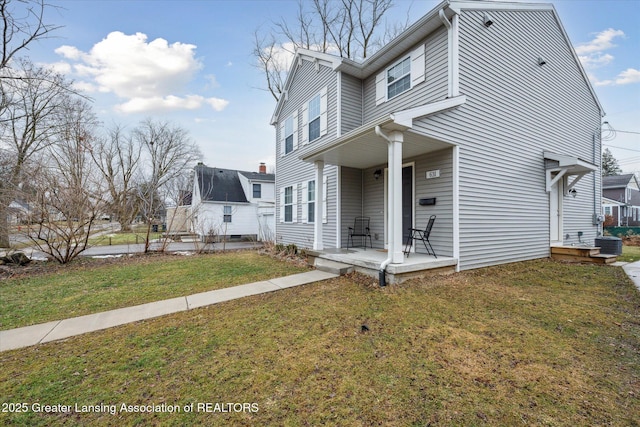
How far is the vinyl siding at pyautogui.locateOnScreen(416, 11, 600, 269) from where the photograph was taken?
20.3 ft

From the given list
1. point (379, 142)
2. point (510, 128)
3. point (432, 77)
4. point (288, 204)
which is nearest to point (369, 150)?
point (379, 142)

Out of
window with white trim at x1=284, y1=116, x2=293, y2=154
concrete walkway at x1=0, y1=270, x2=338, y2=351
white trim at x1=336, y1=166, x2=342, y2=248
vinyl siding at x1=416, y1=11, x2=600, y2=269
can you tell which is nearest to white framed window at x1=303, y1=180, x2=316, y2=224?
white trim at x1=336, y1=166, x2=342, y2=248

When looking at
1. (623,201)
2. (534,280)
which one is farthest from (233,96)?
(623,201)

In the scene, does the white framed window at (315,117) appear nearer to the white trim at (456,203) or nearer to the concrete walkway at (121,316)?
the white trim at (456,203)

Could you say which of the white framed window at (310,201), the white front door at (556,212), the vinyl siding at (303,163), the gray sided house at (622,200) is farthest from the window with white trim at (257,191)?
the gray sided house at (622,200)

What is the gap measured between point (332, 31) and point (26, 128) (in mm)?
16574

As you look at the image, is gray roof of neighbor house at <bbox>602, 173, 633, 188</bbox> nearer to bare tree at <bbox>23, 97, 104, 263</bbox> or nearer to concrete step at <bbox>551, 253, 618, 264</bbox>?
concrete step at <bbox>551, 253, 618, 264</bbox>

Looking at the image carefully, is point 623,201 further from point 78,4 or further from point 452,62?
point 78,4

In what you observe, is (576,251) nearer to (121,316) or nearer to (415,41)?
(415,41)

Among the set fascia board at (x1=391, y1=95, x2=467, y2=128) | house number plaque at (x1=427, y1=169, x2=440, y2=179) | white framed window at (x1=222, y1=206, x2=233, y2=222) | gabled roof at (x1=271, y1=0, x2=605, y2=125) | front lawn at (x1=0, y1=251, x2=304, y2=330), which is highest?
gabled roof at (x1=271, y1=0, x2=605, y2=125)

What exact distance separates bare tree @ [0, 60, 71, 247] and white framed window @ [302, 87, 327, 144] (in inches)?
292

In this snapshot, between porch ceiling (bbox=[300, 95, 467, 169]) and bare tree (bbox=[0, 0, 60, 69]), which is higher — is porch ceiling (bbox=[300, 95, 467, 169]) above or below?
below

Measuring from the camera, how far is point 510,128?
7.20 metres

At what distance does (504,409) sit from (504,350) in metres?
1.00
